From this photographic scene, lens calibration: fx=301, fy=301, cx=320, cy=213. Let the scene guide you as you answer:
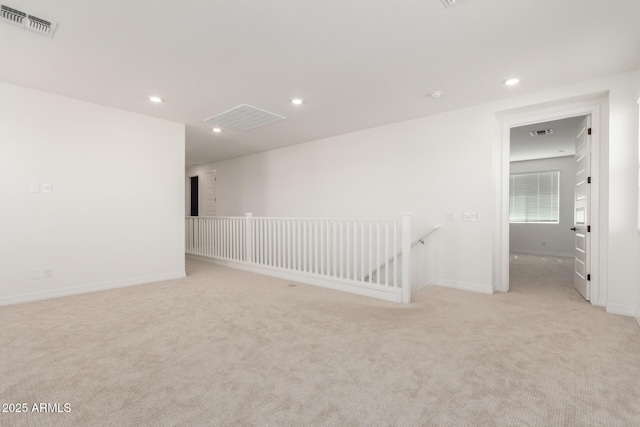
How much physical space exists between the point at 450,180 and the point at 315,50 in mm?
2641

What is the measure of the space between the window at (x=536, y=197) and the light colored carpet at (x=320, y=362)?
5.58 m

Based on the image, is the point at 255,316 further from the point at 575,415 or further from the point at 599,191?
the point at 599,191

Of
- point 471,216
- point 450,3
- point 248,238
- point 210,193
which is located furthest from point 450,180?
point 210,193

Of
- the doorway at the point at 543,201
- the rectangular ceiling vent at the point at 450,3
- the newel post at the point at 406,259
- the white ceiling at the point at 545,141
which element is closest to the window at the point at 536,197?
the doorway at the point at 543,201

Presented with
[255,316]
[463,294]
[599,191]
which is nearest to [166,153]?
[255,316]

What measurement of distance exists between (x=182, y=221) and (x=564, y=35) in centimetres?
510

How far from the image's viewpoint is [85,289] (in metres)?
3.85

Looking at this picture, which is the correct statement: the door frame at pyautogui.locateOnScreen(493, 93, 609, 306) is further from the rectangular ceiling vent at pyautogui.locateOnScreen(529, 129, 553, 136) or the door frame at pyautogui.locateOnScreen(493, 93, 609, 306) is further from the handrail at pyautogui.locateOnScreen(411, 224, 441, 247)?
the rectangular ceiling vent at pyautogui.locateOnScreen(529, 129, 553, 136)

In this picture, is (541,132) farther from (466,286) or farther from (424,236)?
(466,286)

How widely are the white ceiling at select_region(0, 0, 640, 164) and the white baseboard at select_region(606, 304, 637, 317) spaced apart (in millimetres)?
2386

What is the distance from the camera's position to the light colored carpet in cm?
154

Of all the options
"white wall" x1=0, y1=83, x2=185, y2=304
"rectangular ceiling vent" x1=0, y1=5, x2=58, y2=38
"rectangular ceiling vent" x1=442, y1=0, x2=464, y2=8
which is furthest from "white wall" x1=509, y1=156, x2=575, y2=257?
"rectangular ceiling vent" x1=0, y1=5, x2=58, y2=38

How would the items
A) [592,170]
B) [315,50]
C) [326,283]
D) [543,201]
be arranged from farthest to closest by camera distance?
[543,201] < [326,283] < [592,170] < [315,50]

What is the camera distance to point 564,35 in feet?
7.91
